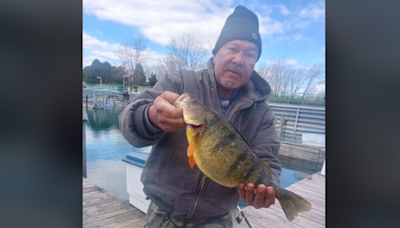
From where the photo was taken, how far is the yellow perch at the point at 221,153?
3.78 ft

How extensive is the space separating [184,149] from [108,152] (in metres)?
0.43

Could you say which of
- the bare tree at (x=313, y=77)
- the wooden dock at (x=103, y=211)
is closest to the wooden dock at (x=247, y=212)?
the wooden dock at (x=103, y=211)

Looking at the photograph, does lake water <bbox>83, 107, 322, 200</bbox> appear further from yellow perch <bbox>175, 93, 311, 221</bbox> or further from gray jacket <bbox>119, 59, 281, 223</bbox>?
yellow perch <bbox>175, 93, 311, 221</bbox>

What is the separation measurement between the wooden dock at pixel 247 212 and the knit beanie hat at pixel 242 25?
0.80 m

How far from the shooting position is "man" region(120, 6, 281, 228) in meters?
1.21

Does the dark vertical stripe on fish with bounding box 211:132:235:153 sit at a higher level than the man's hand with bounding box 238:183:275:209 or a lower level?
higher

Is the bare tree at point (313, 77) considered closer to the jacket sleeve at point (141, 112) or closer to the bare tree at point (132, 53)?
the jacket sleeve at point (141, 112)

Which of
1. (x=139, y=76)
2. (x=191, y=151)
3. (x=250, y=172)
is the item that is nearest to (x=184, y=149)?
(x=191, y=151)

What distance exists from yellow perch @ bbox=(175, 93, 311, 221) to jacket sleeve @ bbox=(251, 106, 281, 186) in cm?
5

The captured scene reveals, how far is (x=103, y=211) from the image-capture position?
1.31m

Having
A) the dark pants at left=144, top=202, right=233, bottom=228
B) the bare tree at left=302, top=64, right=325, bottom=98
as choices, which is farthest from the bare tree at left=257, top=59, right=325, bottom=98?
the dark pants at left=144, top=202, right=233, bottom=228
